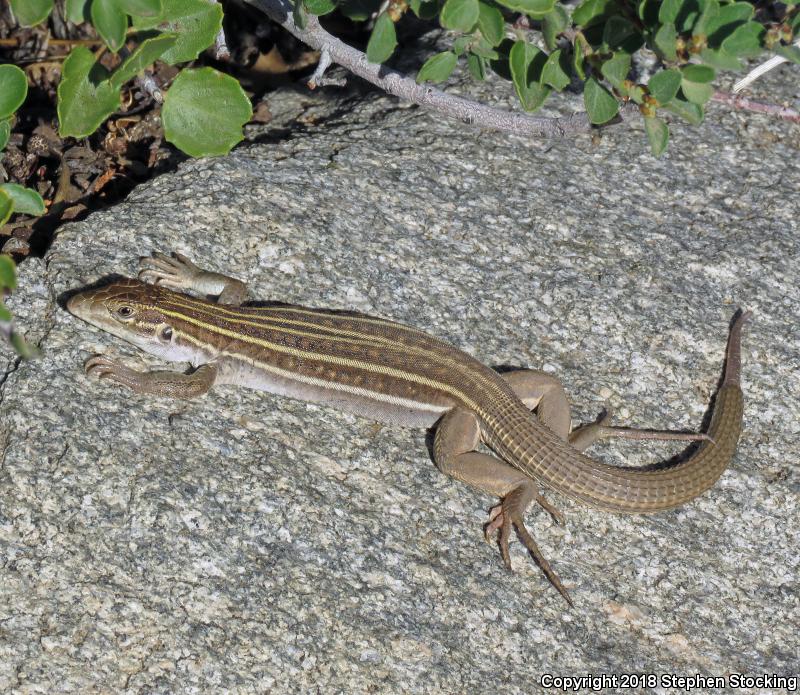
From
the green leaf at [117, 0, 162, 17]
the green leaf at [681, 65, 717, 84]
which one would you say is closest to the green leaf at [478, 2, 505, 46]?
the green leaf at [681, 65, 717, 84]

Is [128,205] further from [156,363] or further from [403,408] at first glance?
[403,408]

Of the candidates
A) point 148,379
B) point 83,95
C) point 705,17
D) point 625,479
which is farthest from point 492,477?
point 83,95

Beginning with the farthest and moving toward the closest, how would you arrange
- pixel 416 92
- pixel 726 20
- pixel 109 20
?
pixel 416 92, pixel 726 20, pixel 109 20

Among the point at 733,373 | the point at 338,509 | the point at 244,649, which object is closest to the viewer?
the point at 244,649

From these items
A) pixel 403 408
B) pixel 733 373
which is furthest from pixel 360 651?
pixel 733 373

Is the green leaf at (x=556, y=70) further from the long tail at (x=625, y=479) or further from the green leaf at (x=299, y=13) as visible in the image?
the long tail at (x=625, y=479)

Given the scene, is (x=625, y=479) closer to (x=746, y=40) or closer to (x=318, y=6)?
(x=746, y=40)
